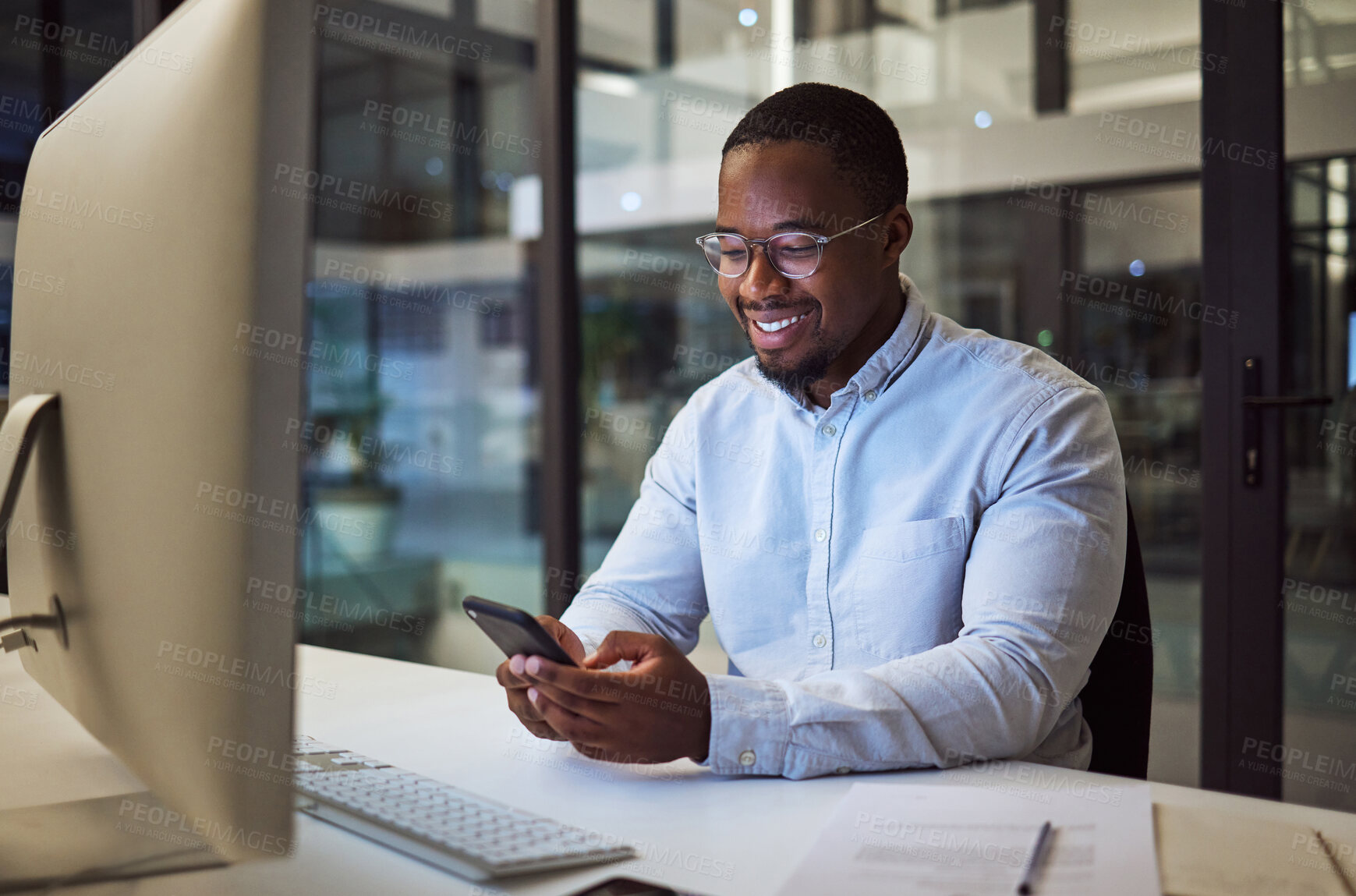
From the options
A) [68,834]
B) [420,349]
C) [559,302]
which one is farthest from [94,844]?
[420,349]

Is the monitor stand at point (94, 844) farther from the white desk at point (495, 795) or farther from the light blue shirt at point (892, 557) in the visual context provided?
the light blue shirt at point (892, 557)

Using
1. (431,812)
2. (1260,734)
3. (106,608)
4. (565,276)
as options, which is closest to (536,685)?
(431,812)

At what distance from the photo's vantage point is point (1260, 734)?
228cm

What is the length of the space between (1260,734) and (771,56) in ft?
7.82

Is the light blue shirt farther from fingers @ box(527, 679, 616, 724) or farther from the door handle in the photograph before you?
the door handle

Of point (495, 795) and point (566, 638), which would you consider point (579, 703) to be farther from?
point (566, 638)

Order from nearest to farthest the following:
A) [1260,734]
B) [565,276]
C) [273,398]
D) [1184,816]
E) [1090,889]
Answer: [273,398]
[1090,889]
[1184,816]
[1260,734]
[565,276]

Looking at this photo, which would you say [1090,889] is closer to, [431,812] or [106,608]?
[431,812]

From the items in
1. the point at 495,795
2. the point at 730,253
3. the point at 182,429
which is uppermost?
the point at 730,253

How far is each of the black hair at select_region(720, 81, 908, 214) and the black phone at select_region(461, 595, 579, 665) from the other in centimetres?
78

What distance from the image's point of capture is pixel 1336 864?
2.64ft

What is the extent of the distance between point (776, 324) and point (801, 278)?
0.24 ft

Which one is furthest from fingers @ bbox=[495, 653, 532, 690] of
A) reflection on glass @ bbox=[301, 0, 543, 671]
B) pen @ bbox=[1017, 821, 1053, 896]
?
reflection on glass @ bbox=[301, 0, 543, 671]

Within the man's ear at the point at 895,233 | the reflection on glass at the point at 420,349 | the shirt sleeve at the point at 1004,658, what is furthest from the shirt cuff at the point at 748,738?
the reflection on glass at the point at 420,349
